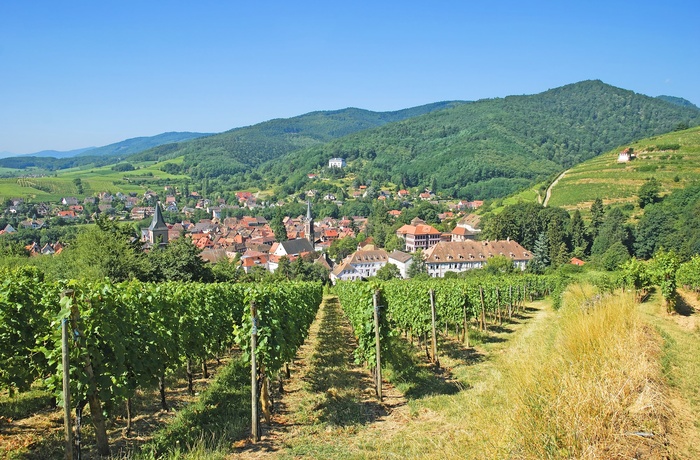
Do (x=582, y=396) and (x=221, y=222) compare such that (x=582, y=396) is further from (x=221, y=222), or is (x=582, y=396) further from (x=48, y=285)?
(x=221, y=222)

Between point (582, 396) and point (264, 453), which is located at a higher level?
point (582, 396)

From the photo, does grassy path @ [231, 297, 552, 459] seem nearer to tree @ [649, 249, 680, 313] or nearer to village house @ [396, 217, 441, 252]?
tree @ [649, 249, 680, 313]

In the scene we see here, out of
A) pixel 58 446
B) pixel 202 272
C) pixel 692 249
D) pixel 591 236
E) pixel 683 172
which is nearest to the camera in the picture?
pixel 58 446

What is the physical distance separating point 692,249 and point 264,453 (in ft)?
237

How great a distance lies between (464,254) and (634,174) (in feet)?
156

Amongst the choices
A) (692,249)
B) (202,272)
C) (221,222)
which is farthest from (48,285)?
(221,222)

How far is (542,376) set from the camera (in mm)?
5711

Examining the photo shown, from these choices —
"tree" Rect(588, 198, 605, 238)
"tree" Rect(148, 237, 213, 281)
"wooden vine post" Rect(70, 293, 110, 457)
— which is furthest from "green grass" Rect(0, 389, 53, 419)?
"tree" Rect(588, 198, 605, 238)

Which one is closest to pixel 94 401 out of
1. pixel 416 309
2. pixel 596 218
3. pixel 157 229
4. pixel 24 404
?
pixel 24 404

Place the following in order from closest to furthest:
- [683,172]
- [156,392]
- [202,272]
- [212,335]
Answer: [156,392] < [212,335] < [202,272] < [683,172]

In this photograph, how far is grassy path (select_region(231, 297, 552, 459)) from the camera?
6524 mm

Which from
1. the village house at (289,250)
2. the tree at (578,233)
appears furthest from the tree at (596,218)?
the village house at (289,250)

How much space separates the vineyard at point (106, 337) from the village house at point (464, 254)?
7009 cm

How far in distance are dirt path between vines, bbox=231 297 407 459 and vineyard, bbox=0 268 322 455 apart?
1.04 m
